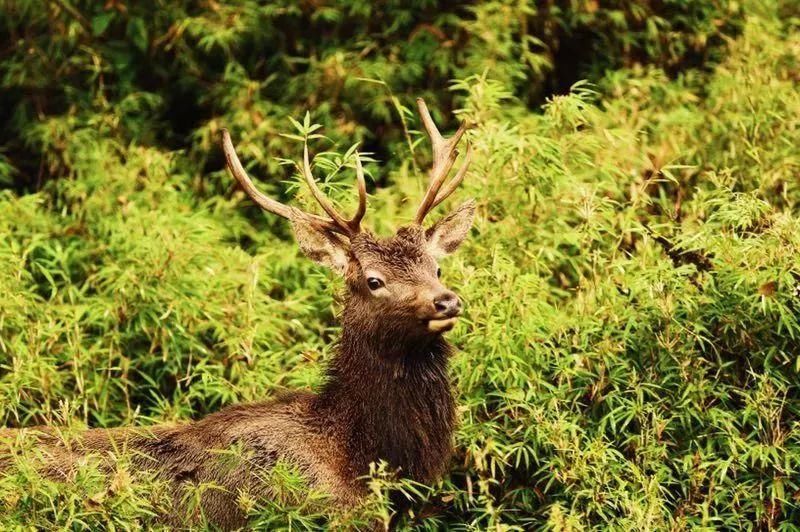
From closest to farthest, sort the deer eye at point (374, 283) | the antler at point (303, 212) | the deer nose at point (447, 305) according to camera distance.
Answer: the deer nose at point (447, 305) → the deer eye at point (374, 283) → the antler at point (303, 212)

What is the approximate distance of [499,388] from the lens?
19.0ft

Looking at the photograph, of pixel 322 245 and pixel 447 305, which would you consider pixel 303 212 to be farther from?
pixel 447 305

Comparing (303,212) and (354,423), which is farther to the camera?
(303,212)

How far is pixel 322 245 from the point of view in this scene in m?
5.61

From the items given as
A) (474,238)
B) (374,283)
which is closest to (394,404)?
(374,283)

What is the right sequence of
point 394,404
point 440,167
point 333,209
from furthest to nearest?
point 440,167 < point 333,209 < point 394,404

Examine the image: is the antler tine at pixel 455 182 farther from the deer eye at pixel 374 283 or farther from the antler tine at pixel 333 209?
the deer eye at pixel 374 283

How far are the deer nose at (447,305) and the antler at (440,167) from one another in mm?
579

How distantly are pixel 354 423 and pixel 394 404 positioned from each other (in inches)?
7.1

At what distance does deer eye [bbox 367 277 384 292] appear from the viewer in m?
5.34

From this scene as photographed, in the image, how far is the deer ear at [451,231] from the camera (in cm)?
578

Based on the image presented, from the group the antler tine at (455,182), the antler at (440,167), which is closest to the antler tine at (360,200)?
the antler at (440,167)

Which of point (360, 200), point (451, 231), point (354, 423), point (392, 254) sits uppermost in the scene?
point (360, 200)

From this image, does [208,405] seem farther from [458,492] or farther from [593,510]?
[593,510]
